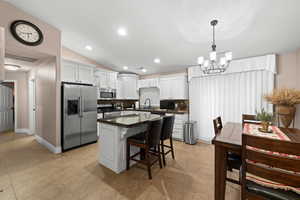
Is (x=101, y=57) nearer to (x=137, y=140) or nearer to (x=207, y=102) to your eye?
(x=137, y=140)

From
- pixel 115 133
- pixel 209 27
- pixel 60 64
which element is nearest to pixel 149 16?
pixel 209 27

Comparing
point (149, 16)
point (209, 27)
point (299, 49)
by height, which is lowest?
point (299, 49)

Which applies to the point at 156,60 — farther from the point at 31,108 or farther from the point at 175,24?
the point at 31,108

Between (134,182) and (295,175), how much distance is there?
189 centimetres

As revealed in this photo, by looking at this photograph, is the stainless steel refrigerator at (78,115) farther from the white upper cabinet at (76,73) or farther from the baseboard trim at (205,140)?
the baseboard trim at (205,140)

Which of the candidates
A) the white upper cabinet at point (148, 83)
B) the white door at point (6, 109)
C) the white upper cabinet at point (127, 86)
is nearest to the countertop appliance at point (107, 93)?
the white upper cabinet at point (127, 86)

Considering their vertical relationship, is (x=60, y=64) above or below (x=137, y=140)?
above

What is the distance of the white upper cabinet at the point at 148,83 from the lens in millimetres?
5016

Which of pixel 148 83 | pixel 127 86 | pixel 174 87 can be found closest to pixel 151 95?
pixel 148 83

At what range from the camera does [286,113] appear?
8.56ft

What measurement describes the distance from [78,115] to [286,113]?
485 cm

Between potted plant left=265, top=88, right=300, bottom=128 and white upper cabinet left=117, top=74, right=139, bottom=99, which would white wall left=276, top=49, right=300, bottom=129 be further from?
white upper cabinet left=117, top=74, right=139, bottom=99

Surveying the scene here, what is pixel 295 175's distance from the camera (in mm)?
982

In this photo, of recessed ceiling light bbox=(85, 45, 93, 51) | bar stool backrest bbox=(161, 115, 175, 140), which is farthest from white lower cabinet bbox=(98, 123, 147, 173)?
recessed ceiling light bbox=(85, 45, 93, 51)
